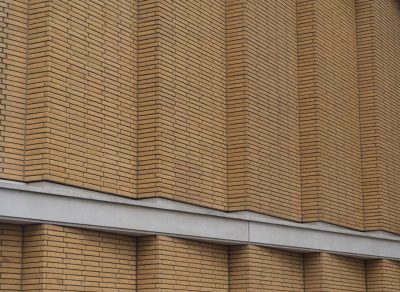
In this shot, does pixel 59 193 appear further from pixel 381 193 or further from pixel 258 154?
pixel 381 193

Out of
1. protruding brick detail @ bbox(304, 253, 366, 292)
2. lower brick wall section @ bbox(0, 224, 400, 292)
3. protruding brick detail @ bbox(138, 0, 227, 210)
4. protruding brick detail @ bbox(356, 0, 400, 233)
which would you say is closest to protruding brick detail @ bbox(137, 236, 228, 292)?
lower brick wall section @ bbox(0, 224, 400, 292)

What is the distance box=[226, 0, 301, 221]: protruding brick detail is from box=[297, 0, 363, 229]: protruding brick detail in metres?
0.24

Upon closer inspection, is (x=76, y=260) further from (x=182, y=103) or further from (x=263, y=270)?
(x=263, y=270)

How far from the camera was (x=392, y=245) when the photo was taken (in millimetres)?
18453

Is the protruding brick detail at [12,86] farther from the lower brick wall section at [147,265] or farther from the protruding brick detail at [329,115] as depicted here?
the protruding brick detail at [329,115]

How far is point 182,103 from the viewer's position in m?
13.5

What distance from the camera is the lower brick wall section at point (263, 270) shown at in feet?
46.5

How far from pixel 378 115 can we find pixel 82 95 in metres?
8.91

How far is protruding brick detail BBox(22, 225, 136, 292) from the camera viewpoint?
10.5 m

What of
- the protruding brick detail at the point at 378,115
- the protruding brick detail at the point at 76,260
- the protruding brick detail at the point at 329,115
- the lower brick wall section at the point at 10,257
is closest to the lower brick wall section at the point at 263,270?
the protruding brick detail at the point at 329,115

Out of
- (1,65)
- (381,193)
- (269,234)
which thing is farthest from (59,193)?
(381,193)

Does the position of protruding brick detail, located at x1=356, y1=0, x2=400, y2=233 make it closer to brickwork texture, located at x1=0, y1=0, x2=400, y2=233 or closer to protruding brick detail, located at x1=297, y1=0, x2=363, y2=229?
brickwork texture, located at x1=0, y1=0, x2=400, y2=233

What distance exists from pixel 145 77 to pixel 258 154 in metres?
2.91

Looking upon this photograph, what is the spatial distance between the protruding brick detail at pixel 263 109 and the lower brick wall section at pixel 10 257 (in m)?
4.65
